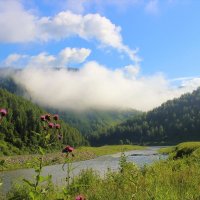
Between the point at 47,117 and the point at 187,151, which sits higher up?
the point at 47,117

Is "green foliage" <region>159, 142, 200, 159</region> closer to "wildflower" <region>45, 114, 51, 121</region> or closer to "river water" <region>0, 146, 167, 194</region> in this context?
"river water" <region>0, 146, 167, 194</region>

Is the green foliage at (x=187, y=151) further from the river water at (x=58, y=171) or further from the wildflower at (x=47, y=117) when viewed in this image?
the wildflower at (x=47, y=117)

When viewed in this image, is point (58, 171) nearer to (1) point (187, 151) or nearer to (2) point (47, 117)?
(1) point (187, 151)

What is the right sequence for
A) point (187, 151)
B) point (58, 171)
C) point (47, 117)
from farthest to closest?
point (58, 171) → point (187, 151) → point (47, 117)

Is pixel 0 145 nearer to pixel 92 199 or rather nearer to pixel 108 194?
pixel 108 194

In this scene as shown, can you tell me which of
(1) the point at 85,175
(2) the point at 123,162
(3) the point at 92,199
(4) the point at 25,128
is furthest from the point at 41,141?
(4) the point at 25,128

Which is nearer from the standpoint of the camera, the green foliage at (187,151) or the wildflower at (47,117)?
the wildflower at (47,117)

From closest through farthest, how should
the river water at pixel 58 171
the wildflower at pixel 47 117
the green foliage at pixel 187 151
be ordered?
the wildflower at pixel 47 117 → the green foliage at pixel 187 151 → the river water at pixel 58 171

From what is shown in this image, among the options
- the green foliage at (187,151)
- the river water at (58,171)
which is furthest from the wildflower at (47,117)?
the green foliage at (187,151)

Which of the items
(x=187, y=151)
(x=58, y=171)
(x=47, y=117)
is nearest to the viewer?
(x=47, y=117)

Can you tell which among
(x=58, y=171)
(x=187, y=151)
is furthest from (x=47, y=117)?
(x=58, y=171)

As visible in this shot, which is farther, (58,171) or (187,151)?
(58,171)

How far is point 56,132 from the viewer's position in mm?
9109

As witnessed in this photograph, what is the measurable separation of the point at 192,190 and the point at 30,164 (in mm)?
6329
